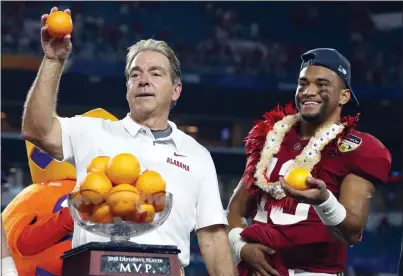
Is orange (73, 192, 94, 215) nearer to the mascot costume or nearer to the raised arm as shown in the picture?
the raised arm

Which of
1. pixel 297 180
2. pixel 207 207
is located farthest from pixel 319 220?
pixel 297 180

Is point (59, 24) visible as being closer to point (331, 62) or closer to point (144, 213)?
point (144, 213)

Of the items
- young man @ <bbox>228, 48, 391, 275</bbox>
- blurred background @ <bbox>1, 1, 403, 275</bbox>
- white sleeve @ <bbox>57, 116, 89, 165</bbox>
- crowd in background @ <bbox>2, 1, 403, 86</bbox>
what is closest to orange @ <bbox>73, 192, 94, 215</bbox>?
white sleeve @ <bbox>57, 116, 89, 165</bbox>

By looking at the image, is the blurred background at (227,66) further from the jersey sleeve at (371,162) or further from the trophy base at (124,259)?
the trophy base at (124,259)

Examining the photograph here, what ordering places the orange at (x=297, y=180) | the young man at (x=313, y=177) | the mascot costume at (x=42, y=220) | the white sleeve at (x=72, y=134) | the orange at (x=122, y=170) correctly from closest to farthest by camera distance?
the orange at (x=122, y=170)
the orange at (x=297, y=180)
the white sleeve at (x=72, y=134)
the young man at (x=313, y=177)
the mascot costume at (x=42, y=220)

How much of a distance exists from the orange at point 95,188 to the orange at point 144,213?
97 millimetres

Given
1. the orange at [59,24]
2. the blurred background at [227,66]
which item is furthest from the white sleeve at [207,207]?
the blurred background at [227,66]

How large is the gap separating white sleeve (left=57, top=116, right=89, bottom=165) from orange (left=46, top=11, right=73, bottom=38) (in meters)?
0.38

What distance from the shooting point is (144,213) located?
2.32m

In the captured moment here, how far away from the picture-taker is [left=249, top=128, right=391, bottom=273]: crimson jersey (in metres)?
3.09

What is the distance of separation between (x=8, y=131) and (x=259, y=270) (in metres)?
7.90

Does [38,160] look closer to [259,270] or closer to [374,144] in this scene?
[259,270]

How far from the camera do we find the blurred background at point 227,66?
10.9 m

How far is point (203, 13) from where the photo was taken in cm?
1284
